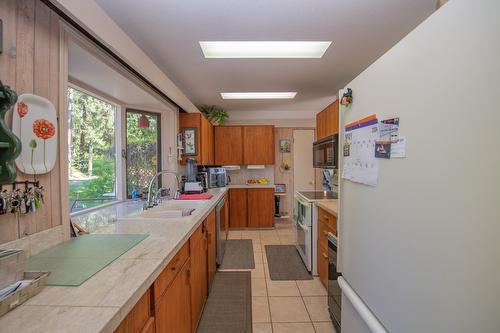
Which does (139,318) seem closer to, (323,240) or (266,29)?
(323,240)

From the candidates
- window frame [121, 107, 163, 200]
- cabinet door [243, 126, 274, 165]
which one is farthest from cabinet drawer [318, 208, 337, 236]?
cabinet door [243, 126, 274, 165]

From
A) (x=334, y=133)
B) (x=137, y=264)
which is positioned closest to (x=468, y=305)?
(x=137, y=264)

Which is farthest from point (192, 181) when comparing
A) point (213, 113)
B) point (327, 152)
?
point (327, 152)

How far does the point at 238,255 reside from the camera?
326 cm

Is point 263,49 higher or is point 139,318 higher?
point 263,49

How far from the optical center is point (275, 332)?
178 cm

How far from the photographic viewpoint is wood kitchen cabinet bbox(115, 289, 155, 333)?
2.44 feet

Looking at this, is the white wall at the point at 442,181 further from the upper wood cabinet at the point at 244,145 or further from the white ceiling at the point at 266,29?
the upper wood cabinet at the point at 244,145

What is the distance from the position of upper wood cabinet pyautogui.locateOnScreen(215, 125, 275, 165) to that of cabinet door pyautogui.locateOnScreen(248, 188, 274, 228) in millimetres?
688

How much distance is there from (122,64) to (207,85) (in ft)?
4.82

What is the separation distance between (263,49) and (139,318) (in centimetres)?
231

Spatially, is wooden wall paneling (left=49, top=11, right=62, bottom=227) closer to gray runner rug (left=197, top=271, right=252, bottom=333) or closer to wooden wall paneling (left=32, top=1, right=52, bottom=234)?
wooden wall paneling (left=32, top=1, right=52, bottom=234)

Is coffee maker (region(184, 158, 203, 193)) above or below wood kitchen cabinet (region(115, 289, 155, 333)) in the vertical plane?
above

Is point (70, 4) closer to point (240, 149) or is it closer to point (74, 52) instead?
point (74, 52)
